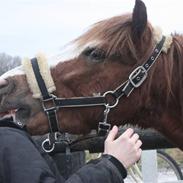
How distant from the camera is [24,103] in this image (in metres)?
2.79

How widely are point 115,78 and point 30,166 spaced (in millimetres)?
933

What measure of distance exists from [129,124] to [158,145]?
2.51ft

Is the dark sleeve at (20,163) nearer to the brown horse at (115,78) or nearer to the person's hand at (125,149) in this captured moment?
the person's hand at (125,149)

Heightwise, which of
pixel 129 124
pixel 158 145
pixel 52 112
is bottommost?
pixel 158 145

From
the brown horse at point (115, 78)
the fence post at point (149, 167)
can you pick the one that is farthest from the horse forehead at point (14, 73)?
the fence post at point (149, 167)

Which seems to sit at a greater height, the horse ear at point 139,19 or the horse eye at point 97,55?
the horse ear at point 139,19

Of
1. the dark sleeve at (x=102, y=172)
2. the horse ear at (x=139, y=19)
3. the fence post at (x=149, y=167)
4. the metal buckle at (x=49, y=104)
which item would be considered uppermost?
the horse ear at (x=139, y=19)

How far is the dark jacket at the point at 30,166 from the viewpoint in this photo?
84.0 inches

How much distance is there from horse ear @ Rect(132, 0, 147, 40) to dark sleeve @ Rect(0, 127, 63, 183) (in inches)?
39.7

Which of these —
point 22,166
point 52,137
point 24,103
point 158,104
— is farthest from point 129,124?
point 22,166

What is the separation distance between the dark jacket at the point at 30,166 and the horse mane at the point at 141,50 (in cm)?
78

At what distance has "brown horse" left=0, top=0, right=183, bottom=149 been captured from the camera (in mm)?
2854

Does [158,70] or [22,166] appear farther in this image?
[158,70]

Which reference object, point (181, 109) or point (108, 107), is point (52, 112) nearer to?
point (108, 107)
